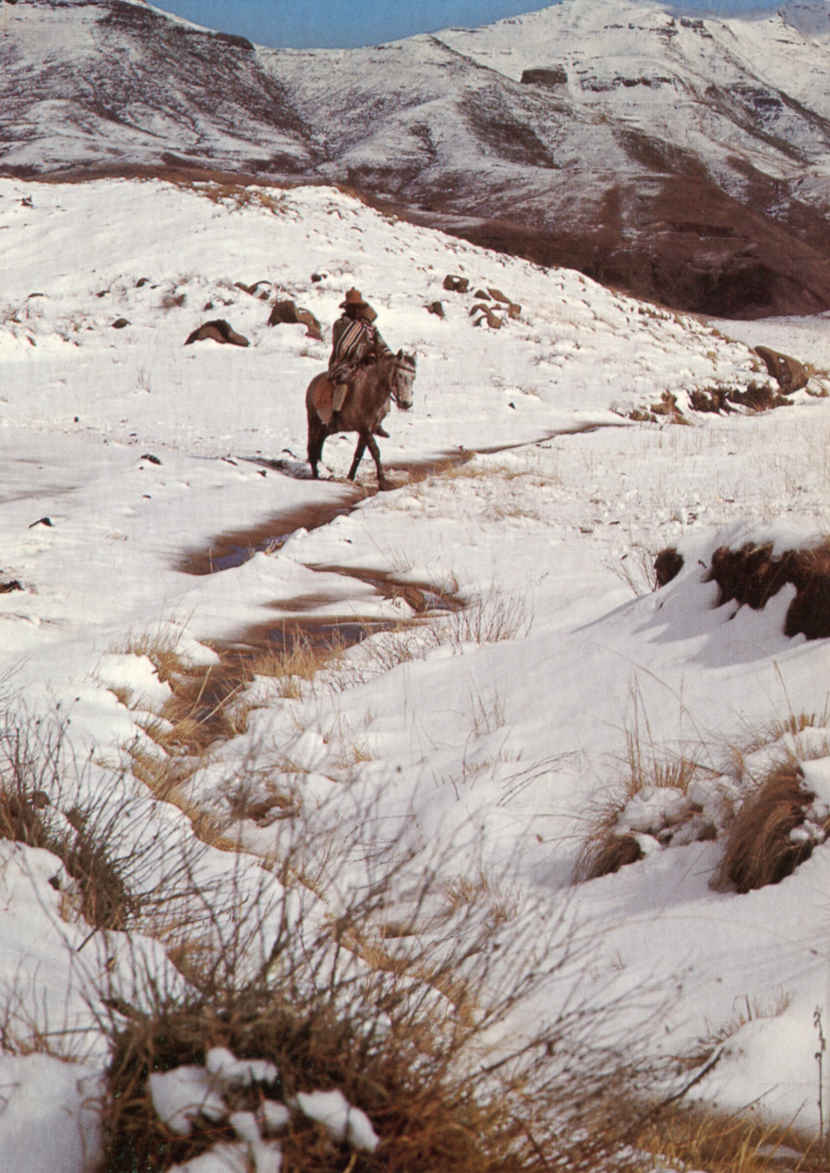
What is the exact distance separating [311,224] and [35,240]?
8318mm

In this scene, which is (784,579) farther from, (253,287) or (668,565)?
(253,287)

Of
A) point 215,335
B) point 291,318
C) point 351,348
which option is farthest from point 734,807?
point 291,318

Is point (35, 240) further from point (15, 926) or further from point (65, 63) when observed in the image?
point (65, 63)

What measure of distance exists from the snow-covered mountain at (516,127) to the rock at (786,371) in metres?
34.0

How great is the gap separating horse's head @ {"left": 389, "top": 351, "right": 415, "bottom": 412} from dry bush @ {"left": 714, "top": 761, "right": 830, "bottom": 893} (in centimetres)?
990

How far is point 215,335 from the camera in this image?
2189 centimetres

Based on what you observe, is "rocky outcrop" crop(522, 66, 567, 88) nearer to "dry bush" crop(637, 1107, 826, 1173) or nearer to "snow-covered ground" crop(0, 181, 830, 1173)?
"snow-covered ground" crop(0, 181, 830, 1173)

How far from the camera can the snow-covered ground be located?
2369 mm

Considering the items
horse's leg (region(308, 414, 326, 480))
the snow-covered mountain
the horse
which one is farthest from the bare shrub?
the snow-covered mountain

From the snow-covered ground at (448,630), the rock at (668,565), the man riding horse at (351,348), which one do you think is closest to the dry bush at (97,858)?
the snow-covered ground at (448,630)

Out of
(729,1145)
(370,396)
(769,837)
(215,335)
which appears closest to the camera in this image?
(729,1145)

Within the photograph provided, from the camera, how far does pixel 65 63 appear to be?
115750 mm

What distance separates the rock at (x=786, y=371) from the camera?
25.2 metres

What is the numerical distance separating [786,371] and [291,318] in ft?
42.5
